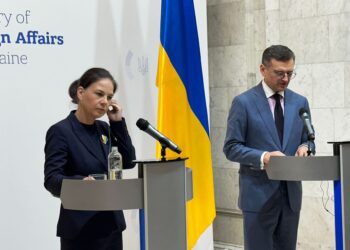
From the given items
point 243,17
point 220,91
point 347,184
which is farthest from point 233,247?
point 347,184

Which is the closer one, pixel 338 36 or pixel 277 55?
pixel 277 55

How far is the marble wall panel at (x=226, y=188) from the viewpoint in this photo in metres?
5.68

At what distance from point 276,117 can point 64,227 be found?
4.99 feet

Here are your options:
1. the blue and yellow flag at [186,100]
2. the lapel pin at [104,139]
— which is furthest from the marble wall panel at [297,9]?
the lapel pin at [104,139]

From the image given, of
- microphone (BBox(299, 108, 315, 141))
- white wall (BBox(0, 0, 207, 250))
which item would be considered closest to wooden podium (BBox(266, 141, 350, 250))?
microphone (BBox(299, 108, 315, 141))

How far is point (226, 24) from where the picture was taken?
567 cm

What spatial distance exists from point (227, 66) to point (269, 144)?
94.6 inches

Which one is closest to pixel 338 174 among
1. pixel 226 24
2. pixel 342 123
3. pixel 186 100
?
pixel 186 100

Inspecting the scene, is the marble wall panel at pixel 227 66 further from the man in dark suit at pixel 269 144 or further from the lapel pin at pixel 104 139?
the lapel pin at pixel 104 139

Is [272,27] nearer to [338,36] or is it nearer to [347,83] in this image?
[338,36]

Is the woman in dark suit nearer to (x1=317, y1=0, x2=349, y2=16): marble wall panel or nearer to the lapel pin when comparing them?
the lapel pin

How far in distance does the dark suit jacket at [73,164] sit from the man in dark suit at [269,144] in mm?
1004

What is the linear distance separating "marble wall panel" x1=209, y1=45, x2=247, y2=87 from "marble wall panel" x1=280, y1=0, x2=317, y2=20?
72 cm

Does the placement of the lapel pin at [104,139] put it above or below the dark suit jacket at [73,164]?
above
